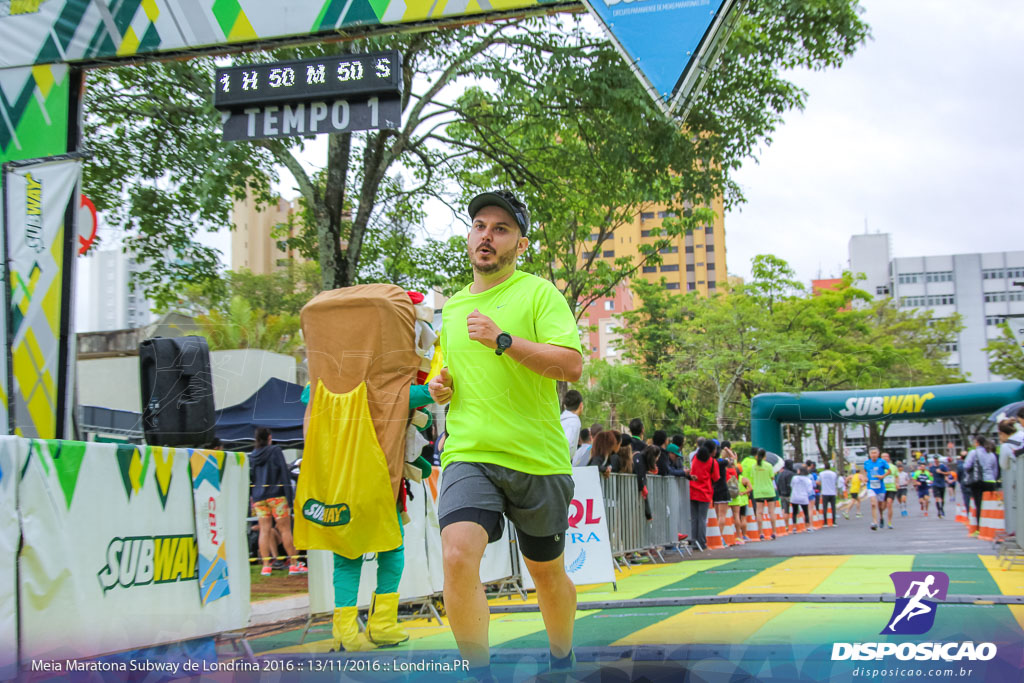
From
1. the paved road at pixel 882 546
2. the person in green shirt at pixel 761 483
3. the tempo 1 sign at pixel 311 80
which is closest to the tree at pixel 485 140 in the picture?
the tempo 1 sign at pixel 311 80

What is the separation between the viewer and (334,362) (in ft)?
17.4

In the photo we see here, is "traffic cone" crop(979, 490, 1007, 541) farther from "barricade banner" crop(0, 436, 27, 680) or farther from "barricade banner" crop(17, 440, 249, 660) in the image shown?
"barricade banner" crop(0, 436, 27, 680)

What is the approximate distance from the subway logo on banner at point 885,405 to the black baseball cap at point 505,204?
19446mm

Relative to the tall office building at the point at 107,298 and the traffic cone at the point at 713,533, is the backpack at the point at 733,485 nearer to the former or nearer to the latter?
the traffic cone at the point at 713,533

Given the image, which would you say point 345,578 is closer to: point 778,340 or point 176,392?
point 176,392

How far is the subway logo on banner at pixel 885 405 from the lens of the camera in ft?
71.2

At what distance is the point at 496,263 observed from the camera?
3.65 metres

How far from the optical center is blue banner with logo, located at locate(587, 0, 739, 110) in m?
5.94

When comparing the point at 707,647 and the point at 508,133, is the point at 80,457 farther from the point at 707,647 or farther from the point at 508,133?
the point at 508,133

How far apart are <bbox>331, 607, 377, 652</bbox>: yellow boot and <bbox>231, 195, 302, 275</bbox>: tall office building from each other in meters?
3.70

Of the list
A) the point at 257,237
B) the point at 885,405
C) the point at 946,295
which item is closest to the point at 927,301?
the point at 946,295

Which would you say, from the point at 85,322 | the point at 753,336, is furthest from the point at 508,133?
the point at 753,336

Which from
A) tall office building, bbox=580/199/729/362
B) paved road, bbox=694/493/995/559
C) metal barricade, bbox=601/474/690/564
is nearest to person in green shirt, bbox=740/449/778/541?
paved road, bbox=694/493/995/559

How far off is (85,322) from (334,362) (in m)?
2.71
